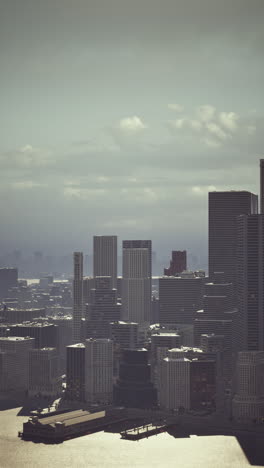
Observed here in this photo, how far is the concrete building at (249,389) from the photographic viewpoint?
53.3 metres

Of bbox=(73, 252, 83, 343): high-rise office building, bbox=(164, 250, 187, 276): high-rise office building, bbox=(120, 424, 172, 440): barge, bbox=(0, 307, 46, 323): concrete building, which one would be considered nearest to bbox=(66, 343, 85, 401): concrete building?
bbox=(120, 424, 172, 440): barge

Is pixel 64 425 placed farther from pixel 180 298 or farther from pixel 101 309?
pixel 180 298

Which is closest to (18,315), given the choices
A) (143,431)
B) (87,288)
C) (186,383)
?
(87,288)

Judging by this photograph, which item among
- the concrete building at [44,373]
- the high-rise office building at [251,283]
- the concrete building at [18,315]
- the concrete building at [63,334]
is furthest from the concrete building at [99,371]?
the concrete building at [18,315]

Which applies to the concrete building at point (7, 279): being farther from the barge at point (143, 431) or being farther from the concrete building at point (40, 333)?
the barge at point (143, 431)

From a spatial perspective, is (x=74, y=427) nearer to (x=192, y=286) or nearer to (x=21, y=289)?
(x=192, y=286)

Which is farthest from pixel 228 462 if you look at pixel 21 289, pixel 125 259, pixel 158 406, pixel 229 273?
pixel 21 289

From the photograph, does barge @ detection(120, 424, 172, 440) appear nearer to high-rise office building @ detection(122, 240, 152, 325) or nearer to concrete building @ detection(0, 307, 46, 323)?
high-rise office building @ detection(122, 240, 152, 325)

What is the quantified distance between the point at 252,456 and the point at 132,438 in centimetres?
575

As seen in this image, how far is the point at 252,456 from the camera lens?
45.5 metres

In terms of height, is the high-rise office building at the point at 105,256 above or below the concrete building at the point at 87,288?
above

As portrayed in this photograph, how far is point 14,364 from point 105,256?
2683 centimetres

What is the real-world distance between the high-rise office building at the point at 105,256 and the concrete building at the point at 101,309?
340 inches

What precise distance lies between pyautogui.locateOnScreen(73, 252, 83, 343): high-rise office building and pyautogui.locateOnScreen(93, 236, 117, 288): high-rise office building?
150 inches
